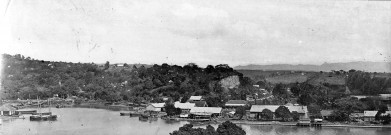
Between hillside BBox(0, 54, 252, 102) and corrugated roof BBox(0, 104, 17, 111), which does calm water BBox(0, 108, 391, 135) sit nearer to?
corrugated roof BBox(0, 104, 17, 111)

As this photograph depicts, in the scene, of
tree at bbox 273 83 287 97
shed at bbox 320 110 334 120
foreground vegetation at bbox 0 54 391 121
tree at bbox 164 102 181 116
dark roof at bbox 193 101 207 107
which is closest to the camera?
shed at bbox 320 110 334 120

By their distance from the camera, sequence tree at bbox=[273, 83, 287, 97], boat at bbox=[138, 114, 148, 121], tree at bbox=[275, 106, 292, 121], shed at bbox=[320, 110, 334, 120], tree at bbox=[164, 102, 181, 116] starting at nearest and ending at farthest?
tree at bbox=[275, 106, 292, 121] → shed at bbox=[320, 110, 334, 120] → boat at bbox=[138, 114, 148, 121] → tree at bbox=[164, 102, 181, 116] → tree at bbox=[273, 83, 287, 97]

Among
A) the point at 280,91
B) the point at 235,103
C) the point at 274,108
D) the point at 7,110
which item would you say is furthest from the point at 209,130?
the point at 280,91

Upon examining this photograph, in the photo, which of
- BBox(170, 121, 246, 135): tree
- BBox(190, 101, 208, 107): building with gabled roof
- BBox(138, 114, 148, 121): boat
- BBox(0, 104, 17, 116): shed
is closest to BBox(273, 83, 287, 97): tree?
BBox(190, 101, 208, 107): building with gabled roof

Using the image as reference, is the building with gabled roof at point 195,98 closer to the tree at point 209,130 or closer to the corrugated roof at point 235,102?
the corrugated roof at point 235,102

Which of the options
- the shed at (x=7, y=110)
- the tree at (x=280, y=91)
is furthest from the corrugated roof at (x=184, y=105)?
the shed at (x=7, y=110)

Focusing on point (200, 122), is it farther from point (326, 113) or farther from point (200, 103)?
point (326, 113)

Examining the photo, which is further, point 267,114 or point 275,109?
point 275,109
